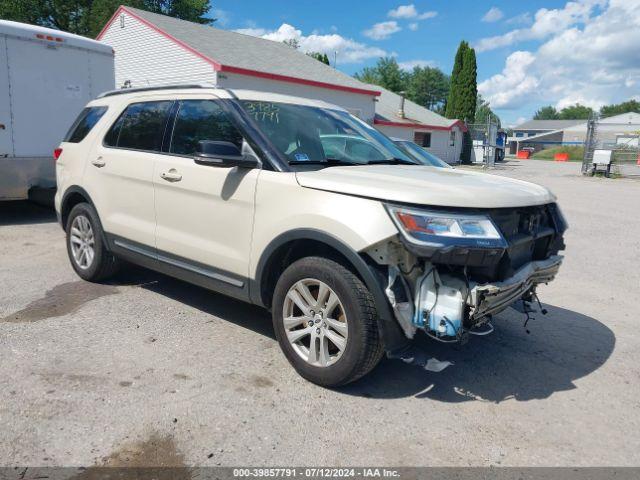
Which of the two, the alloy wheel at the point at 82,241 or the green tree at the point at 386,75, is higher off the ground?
the green tree at the point at 386,75

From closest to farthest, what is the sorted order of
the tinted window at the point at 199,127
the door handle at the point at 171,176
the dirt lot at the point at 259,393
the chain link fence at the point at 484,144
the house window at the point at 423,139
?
the dirt lot at the point at 259,393 < the tinted window at the point at 199,127 < the door handle at the point at 171,176 < the house window at the point at 423,139 < the chain link fence at the point at 484,144

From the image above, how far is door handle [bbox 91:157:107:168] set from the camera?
5.04 metres

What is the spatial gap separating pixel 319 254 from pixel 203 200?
1092mm

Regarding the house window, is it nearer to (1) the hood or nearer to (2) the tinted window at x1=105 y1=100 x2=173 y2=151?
(2) the tinted window at x1=105 y1=100 x2=173 y2=151

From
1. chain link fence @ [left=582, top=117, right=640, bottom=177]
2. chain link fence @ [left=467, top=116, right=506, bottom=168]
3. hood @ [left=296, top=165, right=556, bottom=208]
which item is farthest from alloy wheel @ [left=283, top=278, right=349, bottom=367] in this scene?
chain link fence @ [left=467, top=116, right=506, bottom=168]

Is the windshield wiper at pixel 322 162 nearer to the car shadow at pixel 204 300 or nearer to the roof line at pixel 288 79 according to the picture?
the car shadow at pixel 204 300

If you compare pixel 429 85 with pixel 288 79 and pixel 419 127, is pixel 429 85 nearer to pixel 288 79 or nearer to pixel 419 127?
pixel 419 127

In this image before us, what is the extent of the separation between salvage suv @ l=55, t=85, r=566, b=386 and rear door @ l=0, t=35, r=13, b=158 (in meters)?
4.19

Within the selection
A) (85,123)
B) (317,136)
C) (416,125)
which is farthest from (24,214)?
(416,125)

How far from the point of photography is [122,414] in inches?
121

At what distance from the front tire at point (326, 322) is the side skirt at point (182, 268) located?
0.43 meters

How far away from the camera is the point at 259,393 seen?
11.2 feet

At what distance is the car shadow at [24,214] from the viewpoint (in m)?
8.91

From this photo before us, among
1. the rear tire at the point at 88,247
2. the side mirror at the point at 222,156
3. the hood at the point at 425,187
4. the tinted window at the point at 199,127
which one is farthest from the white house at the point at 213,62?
the hood at the point at 425,187
